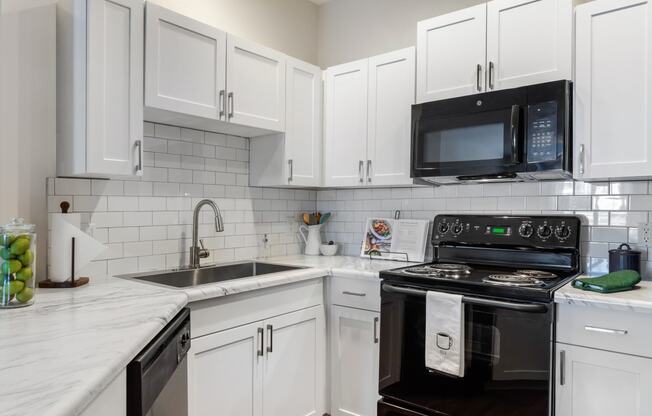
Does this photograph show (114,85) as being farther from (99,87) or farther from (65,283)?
(65,283)

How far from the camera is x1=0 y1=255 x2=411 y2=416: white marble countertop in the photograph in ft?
2.52

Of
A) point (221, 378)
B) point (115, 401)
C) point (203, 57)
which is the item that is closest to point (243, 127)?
point (203, 57)

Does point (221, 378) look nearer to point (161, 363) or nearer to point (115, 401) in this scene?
point (161, 363)

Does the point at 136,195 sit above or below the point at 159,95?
below

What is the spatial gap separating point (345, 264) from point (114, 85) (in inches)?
59.5

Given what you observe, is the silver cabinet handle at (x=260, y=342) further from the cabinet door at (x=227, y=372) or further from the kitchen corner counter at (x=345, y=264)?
the kitchen corner counter at (x=345, y=264)

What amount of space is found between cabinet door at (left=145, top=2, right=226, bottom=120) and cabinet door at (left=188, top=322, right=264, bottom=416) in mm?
1073

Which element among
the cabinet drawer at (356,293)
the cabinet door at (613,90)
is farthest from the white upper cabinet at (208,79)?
the cabinet door at (613,90)

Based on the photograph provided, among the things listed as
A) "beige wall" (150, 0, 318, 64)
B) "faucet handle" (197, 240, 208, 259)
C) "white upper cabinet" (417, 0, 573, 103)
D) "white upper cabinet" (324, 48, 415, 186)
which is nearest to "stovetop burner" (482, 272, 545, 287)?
"white upper cabinet" (324, 48, 415, 186)

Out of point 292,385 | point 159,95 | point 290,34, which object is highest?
point 290,34

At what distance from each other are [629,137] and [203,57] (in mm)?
1982

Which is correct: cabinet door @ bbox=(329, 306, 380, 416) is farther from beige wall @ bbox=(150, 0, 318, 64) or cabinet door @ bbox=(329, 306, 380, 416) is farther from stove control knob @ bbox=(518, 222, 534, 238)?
beige wall @ bbox=(150, 0, 318, 64)

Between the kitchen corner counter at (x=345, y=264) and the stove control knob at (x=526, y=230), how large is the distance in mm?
650

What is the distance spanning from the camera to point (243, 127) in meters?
2.48
